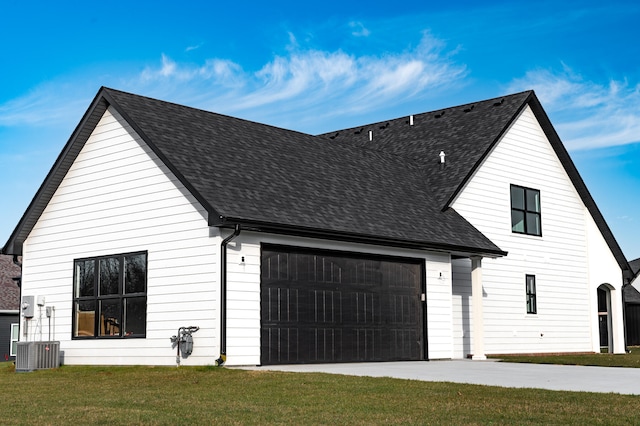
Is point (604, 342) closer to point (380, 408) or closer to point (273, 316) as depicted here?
point (273, 316)

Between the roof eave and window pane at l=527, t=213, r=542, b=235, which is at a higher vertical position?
window pane at l=527, t=213, r=542, b=235

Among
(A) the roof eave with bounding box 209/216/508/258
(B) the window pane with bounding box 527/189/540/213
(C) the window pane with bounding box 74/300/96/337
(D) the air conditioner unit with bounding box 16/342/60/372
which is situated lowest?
(D) the air conditioner unit with bounding box 16/342/60/372

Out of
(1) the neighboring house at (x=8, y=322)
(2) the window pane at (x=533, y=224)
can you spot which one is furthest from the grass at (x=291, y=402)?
(1) the neighboring house at (x=8, y=322)

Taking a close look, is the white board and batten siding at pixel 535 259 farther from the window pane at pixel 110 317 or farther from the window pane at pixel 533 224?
the window pane at pixel 110 317

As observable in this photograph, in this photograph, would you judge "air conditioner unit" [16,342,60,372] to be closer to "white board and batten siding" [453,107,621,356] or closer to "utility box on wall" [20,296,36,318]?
"utility box on wall" [20,296,36,318]

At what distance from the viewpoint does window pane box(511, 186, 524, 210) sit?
25.9 metres

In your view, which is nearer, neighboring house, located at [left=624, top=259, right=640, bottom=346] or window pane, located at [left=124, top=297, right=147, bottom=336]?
A: window pane, located at [left=124, top=297, right=147, bottom=336]

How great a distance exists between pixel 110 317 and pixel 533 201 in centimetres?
1399

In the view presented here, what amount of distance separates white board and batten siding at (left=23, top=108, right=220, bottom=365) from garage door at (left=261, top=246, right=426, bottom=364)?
55.7 inches

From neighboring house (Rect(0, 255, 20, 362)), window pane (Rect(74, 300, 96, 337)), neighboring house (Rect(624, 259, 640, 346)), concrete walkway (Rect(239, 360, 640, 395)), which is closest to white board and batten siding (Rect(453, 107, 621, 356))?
concrete walkway (Rect(239, 360, 640, 395))

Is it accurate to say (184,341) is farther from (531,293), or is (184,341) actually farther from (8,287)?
(8,287)

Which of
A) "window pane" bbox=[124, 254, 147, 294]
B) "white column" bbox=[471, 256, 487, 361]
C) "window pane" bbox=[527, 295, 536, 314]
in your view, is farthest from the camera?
"window pane" bbox=[527, 295, 536, 314]

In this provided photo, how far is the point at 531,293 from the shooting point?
25734mm

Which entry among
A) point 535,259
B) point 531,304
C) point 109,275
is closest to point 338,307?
point 109,275
